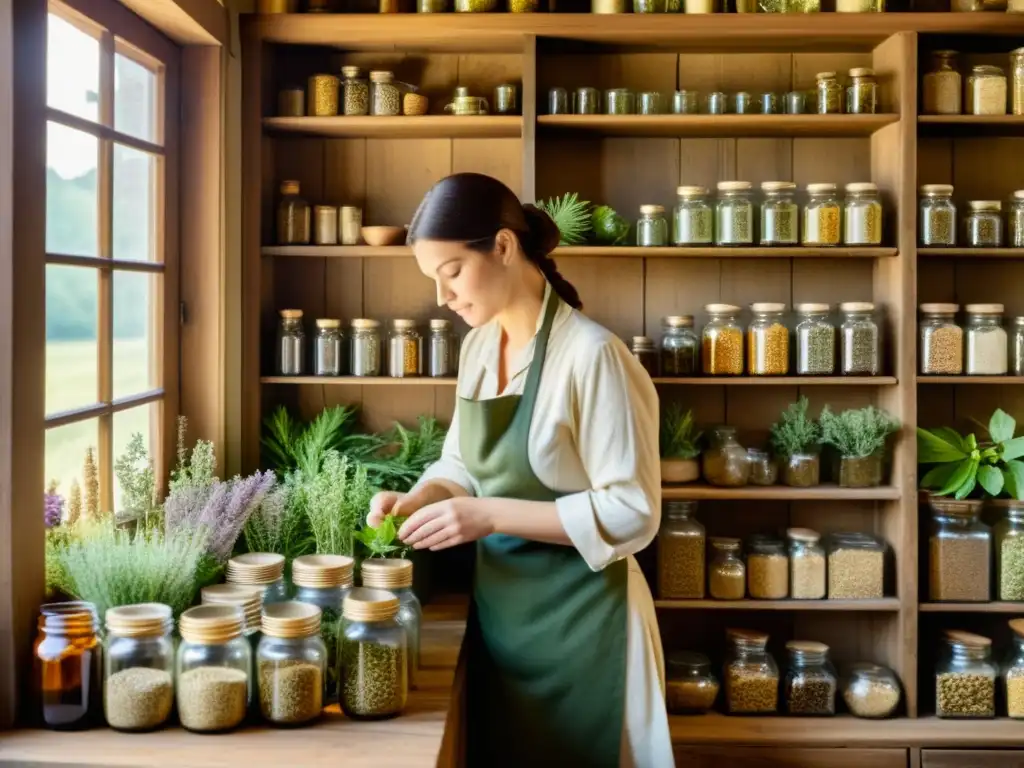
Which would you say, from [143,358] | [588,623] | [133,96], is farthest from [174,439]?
[588,623]

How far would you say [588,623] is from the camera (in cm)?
208

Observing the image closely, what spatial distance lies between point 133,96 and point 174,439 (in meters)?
0.85

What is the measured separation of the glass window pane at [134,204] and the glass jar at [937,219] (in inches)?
80.5

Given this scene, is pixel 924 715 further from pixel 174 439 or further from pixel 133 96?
pixel 133 96

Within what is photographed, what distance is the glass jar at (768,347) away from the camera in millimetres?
3039

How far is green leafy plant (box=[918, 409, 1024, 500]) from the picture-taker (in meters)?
3.01

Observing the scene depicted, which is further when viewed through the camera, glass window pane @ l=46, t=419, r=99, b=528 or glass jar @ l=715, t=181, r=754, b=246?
glass jar @ l=715, t=181, r=754, b=246

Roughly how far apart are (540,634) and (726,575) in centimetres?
110

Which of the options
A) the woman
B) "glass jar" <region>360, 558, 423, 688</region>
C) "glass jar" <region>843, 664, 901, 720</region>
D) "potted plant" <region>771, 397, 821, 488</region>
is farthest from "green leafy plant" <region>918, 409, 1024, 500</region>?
"glass jar" <region>360, 558, 423, 688</region>

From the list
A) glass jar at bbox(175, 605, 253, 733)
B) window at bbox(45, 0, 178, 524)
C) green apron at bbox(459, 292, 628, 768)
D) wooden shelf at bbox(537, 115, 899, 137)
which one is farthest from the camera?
wooden shelf at bbox(537, 115, 899, 137)

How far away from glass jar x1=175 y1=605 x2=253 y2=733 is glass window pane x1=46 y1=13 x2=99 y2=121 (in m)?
1.07

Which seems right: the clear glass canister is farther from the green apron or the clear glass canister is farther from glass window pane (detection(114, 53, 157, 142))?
glass window pane (detection(114, 53, 157, 142))

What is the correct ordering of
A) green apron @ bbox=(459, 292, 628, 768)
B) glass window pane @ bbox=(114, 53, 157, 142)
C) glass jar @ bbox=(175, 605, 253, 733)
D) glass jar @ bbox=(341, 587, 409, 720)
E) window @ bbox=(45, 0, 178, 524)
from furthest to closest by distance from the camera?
glass window pane @ bbox=(114, 53, 157, 142), window @ bbox=(45, 0, 178, 524), green apron @ bbox=(459, 292, 628, 768), glass jar @ bbox=(341, 587, 409, 720), glass jar @ bbox=(175, 605, 253, 733)

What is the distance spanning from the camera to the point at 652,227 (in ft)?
10.1
